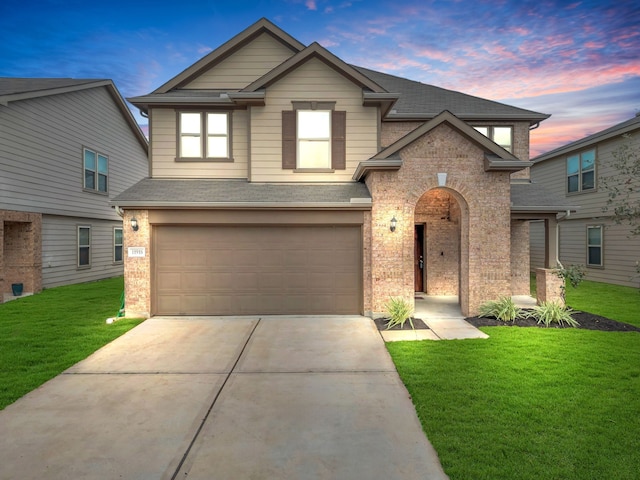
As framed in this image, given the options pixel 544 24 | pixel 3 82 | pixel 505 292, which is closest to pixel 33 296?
pixel 3 82

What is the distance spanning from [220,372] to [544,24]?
16.1 meters

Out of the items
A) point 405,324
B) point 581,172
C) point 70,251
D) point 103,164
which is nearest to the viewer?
point 405,324

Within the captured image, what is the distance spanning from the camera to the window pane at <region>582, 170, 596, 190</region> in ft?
52.4

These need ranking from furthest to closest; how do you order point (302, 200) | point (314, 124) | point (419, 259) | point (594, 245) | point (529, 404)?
point (594, 245) → point (419, 259) → point (314, 124) → point (302, 200) → point (529, 404)

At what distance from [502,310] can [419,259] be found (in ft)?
12.8

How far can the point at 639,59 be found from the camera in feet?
45.4

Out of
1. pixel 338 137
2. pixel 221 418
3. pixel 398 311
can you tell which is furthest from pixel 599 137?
pixel 221 418

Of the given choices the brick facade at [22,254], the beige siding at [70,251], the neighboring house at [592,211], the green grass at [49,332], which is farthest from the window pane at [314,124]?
the neighboring house at [592,211]

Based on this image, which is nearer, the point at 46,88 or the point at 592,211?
the point at 46,88

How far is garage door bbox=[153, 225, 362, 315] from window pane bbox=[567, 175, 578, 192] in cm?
1431

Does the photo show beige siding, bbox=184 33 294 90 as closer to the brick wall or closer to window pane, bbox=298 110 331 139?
window pane, bbox=298 110 331 139

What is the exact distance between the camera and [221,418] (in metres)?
4.18

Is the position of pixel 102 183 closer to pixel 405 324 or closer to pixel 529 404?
pixel 405 324

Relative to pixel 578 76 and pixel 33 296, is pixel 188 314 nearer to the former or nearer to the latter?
pixel 33 296
